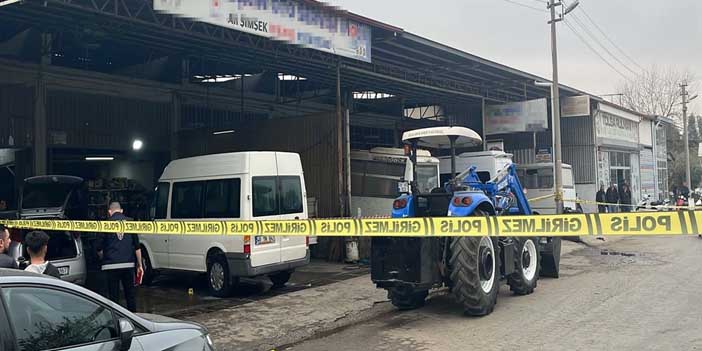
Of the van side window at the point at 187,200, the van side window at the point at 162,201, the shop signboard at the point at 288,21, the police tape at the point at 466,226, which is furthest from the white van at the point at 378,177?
the police tape at the point at 466,226

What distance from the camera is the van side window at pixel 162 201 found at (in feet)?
36.0

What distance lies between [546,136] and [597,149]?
2.40 m

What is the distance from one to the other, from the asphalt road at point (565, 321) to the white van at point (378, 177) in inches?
184

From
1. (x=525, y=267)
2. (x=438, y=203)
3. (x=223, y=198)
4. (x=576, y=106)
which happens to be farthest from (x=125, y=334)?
(x=576, y=106)

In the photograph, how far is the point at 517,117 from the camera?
23.0m

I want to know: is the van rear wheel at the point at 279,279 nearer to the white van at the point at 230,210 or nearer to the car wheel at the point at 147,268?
the white van at the point at 230,210

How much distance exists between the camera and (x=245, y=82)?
19250 millimetres

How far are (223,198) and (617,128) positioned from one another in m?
25.1

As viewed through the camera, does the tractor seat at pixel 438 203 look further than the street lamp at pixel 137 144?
No

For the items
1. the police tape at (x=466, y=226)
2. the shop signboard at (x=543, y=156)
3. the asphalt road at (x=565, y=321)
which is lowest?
the asphalt road at (x=565, y=321)

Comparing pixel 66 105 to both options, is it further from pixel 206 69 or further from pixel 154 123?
pixel 206 69

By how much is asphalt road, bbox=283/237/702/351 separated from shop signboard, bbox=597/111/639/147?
58.3 ft

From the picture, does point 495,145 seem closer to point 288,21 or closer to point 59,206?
point 288,21

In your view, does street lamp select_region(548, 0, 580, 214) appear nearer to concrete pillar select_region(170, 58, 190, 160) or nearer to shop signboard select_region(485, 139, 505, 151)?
shop signboard select_region(485, 139, 505, 151)
